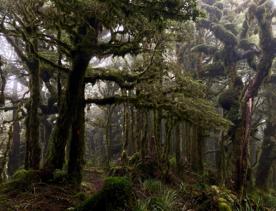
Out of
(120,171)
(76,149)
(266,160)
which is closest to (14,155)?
(120,171)

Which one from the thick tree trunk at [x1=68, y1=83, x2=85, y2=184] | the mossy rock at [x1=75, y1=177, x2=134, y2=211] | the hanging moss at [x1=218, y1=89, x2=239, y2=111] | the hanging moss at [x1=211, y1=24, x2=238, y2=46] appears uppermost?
the hanging moss at [x1=211, y1=24, x2=238, y2=46]

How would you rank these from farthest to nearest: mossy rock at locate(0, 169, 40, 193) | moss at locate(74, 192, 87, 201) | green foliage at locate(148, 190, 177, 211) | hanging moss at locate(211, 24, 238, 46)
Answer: hanging moss at locate(211, 24, 238, 46) < mossy rock at locate(0, 169, 40, 193) < moss at locate(74, 192, 87, 201) < green foliage at locate(148, 190, 177, 211)

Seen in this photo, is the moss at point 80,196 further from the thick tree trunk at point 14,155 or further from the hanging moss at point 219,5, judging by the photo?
the thick tree trunk at point 14,155

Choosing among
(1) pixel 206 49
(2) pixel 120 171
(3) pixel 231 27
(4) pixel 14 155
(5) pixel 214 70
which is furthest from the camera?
(4) pixel 14 155

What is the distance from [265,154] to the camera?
2181cm

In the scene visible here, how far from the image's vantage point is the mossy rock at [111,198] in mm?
7662

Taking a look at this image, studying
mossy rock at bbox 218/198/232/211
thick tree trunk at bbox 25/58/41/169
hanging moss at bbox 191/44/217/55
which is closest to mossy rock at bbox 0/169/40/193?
thick tree trunk at bbox 25/58/41/169

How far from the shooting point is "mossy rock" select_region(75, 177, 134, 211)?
766cm

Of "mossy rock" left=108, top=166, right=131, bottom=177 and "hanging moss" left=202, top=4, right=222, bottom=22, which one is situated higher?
"hanging moss" left=202, top=4, right=222, bottom=22

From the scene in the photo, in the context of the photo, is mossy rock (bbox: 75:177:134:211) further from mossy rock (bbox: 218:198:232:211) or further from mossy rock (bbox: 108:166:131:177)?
mossy rock (bbox: 108:166:131:177)

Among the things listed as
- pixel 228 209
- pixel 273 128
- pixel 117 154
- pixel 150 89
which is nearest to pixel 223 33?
pixel 273 128

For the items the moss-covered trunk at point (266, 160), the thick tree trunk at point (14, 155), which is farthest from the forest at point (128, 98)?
the thick tree trunk at point (14, 155)

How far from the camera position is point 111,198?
778 centimetres

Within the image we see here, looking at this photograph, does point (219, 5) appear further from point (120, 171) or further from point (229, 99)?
point (120, 171)
